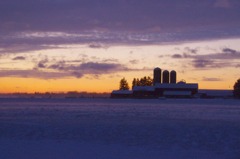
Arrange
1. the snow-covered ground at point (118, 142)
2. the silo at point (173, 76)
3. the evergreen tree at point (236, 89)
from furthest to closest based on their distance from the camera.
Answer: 1. the silo at point (173, 76)
2. the evergreen tree at point (236, 89)
3. the snow-covered ground at point (118, 142)

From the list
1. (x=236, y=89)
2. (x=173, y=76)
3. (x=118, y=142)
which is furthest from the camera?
(x=173, y=76)

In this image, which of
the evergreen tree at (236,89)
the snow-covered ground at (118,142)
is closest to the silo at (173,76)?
the evergreen tree at (236,89)

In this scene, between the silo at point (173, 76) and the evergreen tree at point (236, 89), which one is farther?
the silo at point (173, 76)

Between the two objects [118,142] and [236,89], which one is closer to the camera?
[118,142]

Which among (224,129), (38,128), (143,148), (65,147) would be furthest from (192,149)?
(38,128)

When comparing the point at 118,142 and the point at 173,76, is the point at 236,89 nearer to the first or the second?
the point at 173,76

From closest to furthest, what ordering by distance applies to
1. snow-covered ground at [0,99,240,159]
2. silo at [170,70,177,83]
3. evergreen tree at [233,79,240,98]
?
snow-covered ground at [0,99,240,159] < evergreen tree at [233,79,240,98] < silo at [170,70,177,83]

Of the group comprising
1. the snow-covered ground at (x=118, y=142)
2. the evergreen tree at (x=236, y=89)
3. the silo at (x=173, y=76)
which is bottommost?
the snow-covered ground at (x=118, y=142)

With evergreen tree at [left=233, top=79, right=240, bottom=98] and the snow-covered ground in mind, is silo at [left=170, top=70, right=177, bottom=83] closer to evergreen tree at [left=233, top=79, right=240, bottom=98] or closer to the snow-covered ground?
evergreen tree at [left=233, top=79, right=240, bottom=98]

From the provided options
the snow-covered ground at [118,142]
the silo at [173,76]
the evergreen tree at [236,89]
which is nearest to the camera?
the snow-covered ground at [118,142]

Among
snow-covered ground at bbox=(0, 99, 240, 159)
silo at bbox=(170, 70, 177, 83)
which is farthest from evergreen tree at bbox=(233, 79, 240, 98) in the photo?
snow-covered ground at bbox=(0, 99, 240, 159)

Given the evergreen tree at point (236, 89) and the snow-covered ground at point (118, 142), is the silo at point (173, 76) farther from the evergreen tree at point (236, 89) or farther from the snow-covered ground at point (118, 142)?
the snow-covered ground at point (118, 142)

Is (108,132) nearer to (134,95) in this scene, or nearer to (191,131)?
(191,131)

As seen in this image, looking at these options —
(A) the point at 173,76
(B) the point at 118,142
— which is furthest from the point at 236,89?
(B) the point at 118,142
